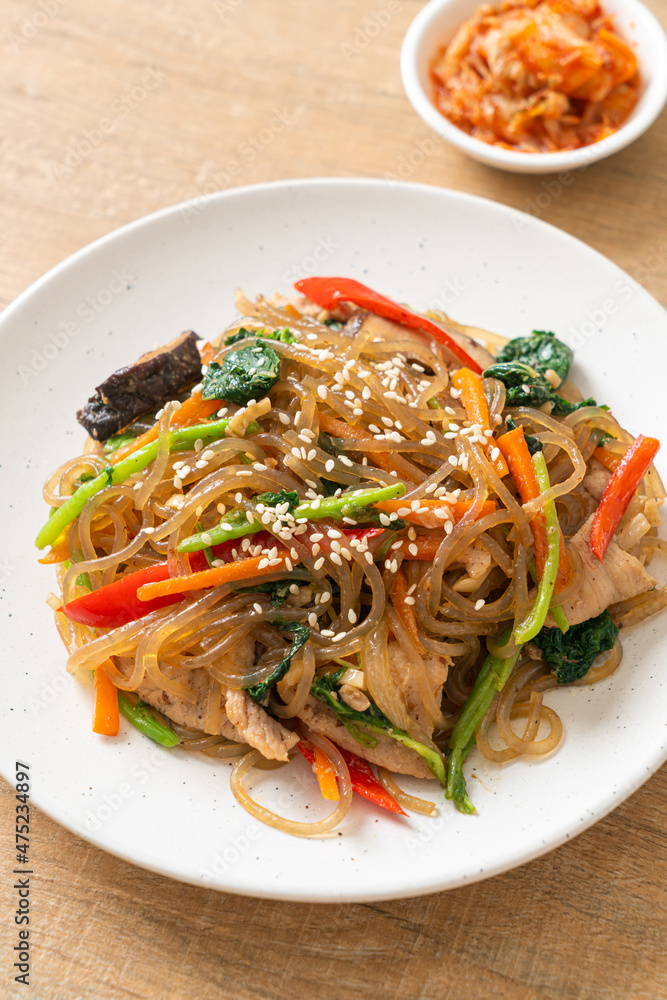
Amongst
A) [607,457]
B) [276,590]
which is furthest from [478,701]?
[607,457]

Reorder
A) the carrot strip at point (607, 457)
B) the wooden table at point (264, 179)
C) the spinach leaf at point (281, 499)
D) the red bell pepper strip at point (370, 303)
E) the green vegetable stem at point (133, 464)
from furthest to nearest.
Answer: the red bell pepper strip at point (370, 303)
the carrot strip at point (607, 457)
the green vegetable stem at point (133, 464)
the spinach leaf at point (281, 499)
the wooden table at point (264, 179)

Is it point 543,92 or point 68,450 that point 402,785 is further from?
point 543,92

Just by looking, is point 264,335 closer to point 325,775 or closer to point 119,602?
point 119,602

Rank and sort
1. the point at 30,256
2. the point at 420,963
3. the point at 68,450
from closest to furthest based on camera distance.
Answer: the point at 420,963, the point at 68,450, the point at 30,256

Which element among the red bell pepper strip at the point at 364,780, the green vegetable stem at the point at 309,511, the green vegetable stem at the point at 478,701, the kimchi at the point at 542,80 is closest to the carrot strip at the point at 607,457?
the green vegetable stem at the point at 478,701

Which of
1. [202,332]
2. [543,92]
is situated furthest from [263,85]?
[202,332]

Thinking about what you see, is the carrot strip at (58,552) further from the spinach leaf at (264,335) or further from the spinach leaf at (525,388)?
the spinach leaf at (525,388)
